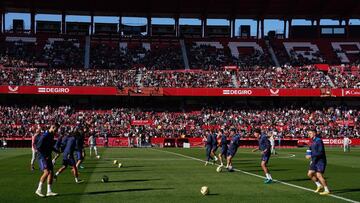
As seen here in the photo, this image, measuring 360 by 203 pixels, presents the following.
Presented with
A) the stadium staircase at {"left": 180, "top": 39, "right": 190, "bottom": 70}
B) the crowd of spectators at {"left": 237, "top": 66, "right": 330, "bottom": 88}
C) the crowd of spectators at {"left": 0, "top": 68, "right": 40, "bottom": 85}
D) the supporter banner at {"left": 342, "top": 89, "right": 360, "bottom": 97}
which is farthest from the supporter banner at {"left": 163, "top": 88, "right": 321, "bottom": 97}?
the crowd of spectators at {"left": 0, "top": 68, "right": 40, "bottom": 85}

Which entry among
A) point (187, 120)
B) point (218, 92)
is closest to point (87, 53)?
point (187, 120)

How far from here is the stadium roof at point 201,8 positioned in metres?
77.7

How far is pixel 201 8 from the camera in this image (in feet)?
264

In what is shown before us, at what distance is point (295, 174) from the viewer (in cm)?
2352

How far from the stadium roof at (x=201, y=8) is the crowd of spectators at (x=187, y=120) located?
16880mm

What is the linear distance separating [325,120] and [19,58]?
137 ft

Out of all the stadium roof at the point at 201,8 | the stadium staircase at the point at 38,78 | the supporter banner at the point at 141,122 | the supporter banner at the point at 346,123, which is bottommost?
the supporter banner at the point at 141,122

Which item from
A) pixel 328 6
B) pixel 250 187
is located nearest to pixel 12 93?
pixel 328 6

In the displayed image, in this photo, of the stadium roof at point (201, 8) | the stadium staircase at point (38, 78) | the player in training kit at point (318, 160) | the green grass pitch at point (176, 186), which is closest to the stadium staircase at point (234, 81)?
the stadium roof at point (201, 8)

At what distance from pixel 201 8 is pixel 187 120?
2119 centimetres

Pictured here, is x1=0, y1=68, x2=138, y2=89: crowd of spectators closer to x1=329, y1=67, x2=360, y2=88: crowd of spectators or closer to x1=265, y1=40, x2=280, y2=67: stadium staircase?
x1=265, y1=40, x2=280, y2=67: stadium staircase

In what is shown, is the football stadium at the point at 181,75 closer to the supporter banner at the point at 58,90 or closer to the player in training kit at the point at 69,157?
the supporter banner at the point at 58,90

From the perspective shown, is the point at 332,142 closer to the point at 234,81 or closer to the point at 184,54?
the point at 234,81

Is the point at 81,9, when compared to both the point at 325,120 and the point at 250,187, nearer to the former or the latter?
the point at 325,120
